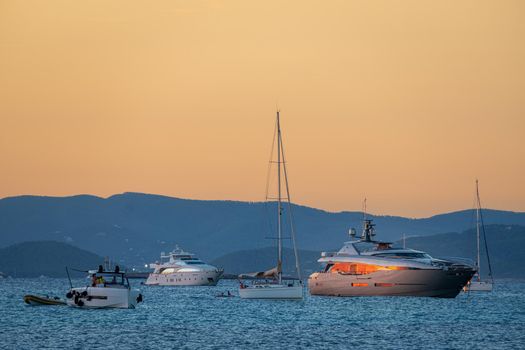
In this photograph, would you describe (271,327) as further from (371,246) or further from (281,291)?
(371,246)

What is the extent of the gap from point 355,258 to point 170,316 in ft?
127

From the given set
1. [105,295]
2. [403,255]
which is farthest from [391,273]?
[105,295]

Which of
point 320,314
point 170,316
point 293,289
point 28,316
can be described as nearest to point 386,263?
point 293,289

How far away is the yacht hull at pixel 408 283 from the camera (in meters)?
138

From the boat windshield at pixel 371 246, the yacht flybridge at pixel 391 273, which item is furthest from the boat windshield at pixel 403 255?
the boat windshield at pixel 371 246

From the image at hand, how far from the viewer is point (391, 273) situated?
140m

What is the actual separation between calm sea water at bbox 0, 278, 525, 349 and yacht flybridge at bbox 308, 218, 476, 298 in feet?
17.0

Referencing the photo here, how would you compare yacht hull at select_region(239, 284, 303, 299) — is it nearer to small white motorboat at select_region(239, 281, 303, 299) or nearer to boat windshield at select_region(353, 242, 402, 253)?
small white motorboat at select_region(239, 281, 303, 299)

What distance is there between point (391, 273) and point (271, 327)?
4778 cm

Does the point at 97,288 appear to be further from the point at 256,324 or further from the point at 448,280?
the point at 448,280

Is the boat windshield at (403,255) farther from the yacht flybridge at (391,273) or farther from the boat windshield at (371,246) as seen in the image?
the boat windshield at (371,246)

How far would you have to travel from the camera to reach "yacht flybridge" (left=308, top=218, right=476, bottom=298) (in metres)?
138

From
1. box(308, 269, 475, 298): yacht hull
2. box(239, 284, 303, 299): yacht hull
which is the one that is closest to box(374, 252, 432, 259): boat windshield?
box(308, 269, 475, 298): yacht hull

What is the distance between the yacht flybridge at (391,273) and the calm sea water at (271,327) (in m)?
5.18
